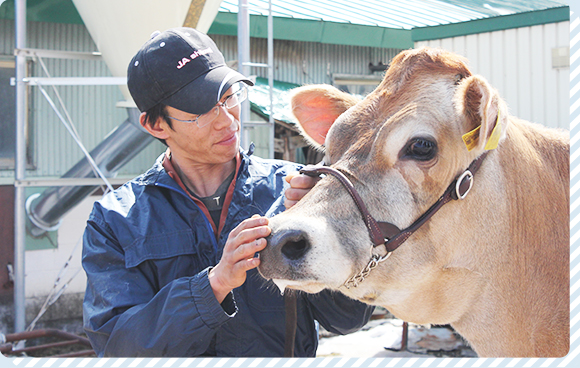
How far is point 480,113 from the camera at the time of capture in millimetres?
1893

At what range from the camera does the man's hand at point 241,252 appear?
1.79 metres

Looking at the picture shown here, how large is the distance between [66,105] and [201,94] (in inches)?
240

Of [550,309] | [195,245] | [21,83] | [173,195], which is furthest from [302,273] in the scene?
[21,83]

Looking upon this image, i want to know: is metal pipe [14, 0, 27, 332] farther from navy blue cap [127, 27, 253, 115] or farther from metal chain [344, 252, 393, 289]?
metal chain [344, 252, 393, 289]

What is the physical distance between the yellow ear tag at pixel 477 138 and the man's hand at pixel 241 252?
82cm

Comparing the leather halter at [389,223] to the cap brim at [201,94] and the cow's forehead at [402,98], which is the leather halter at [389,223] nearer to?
the cow's forehead at [402,98]

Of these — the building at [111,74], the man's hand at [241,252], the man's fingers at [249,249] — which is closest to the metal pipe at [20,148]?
the building at [111,74]

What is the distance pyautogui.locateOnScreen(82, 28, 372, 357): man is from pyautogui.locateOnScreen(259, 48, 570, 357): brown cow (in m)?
0.29

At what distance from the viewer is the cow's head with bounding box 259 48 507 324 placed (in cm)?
181

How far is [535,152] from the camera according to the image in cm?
228

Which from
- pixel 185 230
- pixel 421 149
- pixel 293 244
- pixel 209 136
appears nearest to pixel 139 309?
pixel 185 230

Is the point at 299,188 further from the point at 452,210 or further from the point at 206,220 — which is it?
the point at 452,210

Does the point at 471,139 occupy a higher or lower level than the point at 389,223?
higher

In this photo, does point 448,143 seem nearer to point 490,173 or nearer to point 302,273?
point 490,173
